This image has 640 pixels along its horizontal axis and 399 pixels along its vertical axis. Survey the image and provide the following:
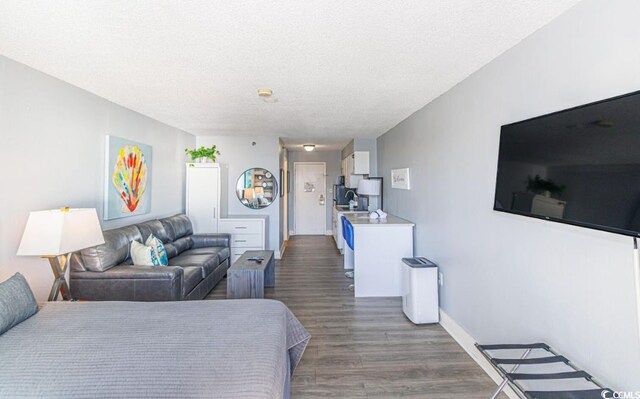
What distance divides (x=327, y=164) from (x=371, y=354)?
6280 mm

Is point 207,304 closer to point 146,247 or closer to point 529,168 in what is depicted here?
point 146,247

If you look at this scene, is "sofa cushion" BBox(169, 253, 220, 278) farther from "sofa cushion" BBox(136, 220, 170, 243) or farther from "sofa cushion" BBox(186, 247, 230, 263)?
"sofa cushion" BBox(136, 220, 170, 243)

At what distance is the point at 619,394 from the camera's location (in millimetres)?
1175

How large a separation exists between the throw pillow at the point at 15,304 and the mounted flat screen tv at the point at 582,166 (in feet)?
9.37

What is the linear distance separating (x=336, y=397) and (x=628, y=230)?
5.75ft

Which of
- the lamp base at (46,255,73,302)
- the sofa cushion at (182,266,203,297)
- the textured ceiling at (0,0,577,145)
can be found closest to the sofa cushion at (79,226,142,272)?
the lamp base at (46,255,73,302)

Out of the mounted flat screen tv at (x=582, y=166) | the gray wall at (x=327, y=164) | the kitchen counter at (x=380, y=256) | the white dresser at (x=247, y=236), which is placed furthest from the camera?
the gray wall at (x=327, y=164)

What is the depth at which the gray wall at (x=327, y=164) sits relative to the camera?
26.7 feet

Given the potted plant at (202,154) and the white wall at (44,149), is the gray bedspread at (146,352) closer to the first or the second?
the white wall at (44,149)

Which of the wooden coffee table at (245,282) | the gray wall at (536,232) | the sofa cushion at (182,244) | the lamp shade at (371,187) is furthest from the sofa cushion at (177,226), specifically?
the gray wall at (536,232)

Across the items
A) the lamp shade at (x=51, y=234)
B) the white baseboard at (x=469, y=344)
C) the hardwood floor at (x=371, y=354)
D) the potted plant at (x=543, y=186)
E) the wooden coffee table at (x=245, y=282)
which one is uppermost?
the potted plant at (x=543, y=186)

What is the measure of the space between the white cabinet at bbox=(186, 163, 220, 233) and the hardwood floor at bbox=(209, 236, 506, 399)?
1.42 meters

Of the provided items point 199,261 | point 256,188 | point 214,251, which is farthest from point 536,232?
point 256,188

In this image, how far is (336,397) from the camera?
6.07 ft
